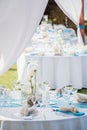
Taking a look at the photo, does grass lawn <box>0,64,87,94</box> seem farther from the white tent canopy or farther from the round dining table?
the round dining table

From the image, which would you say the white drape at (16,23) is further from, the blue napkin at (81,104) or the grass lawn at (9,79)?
the grass lawn at (9,79)

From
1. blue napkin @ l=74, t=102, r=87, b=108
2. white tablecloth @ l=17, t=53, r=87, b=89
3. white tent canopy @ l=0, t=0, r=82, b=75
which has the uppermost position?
white tent canopy @ l=0, t=0, r=82, b=75

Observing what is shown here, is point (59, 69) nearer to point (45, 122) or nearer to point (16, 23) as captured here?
point (16, 23)

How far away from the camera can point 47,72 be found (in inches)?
263

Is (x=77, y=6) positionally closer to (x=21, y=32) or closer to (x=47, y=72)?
(x=47, y=72)

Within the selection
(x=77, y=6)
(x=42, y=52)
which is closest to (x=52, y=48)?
(x=42, y=52)

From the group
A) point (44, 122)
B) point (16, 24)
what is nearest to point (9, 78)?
point (16, 24)

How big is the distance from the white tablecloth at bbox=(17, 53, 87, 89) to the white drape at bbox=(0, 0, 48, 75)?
272cm

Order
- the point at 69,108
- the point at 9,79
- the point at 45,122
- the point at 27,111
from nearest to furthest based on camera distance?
the point at 45,122 < the point at 27,111 < the point at 69,108 < the point at 9,79

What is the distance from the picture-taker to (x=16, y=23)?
3.81m

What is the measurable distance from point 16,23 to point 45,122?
128cm

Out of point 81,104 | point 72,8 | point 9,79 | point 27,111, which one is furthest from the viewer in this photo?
point 9,79

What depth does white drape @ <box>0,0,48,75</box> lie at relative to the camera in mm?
3748

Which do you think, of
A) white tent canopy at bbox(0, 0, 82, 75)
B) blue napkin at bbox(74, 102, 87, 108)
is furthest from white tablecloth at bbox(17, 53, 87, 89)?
blue napkin at bbox(74, 102, 87, 108)
